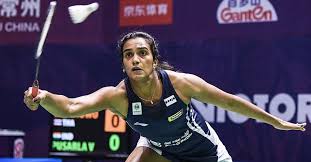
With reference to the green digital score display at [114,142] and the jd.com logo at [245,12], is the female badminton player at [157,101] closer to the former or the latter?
the green digital score display at [114,142]

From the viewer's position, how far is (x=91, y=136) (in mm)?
7520

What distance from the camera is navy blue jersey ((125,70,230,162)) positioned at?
4496 mm

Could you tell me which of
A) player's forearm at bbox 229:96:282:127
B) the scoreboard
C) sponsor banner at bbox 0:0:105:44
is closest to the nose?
player's forearm at bbox 229:96:282:127

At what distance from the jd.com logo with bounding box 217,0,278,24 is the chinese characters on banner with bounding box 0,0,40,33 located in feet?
8.68

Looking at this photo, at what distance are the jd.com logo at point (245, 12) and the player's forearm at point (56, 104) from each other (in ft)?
13.9

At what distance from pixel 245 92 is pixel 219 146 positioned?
3138 mm

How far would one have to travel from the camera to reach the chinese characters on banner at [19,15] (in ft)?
30.5

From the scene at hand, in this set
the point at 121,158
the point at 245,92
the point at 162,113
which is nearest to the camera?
the point at 162,113

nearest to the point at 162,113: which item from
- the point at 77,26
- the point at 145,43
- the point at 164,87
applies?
the point at 164,87

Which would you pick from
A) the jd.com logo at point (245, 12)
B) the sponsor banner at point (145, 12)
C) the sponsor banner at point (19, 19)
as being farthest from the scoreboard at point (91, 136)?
the sponsor banner at point (19, 19)

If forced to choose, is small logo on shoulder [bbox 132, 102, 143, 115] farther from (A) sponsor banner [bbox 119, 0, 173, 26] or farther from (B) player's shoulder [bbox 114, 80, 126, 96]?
(A) sponsor banner [bbox 119, 0, 173, 26]

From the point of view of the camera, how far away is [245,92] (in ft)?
26.3

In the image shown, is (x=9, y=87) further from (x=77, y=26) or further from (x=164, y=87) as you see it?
(x=164, y=87)

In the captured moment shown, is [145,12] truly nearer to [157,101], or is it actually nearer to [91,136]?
[91,136]
